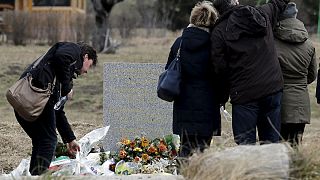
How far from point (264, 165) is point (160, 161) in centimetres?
282

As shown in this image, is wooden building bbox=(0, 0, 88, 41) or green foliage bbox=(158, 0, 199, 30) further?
green foliage bbox=(158, 0, 199, 30)

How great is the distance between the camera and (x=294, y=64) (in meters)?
5.95

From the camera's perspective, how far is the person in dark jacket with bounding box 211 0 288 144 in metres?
5.25

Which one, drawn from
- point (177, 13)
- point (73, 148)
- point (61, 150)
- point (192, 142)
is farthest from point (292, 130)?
point (177, 13)

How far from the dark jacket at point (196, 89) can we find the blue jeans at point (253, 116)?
16cm

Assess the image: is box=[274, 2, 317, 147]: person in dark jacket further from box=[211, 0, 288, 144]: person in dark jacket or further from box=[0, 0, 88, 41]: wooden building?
box=[0, 0, 88, 41]: wooden building

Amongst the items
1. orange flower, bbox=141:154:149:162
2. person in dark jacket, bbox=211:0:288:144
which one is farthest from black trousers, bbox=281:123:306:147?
orange flower, bbox=141:154:149:162

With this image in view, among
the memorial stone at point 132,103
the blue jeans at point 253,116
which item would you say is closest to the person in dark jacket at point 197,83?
the blue jeans at point 253,116

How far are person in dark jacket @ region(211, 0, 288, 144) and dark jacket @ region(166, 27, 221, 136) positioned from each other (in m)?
0.09

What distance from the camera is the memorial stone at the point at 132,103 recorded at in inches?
301

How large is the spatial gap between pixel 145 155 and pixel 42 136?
1.42m

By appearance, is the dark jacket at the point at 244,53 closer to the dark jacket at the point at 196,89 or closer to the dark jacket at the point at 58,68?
the dark jacket at the point at 196,89

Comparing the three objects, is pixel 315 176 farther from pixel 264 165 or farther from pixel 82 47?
pixel 82 47

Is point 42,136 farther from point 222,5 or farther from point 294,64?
point 294,64
